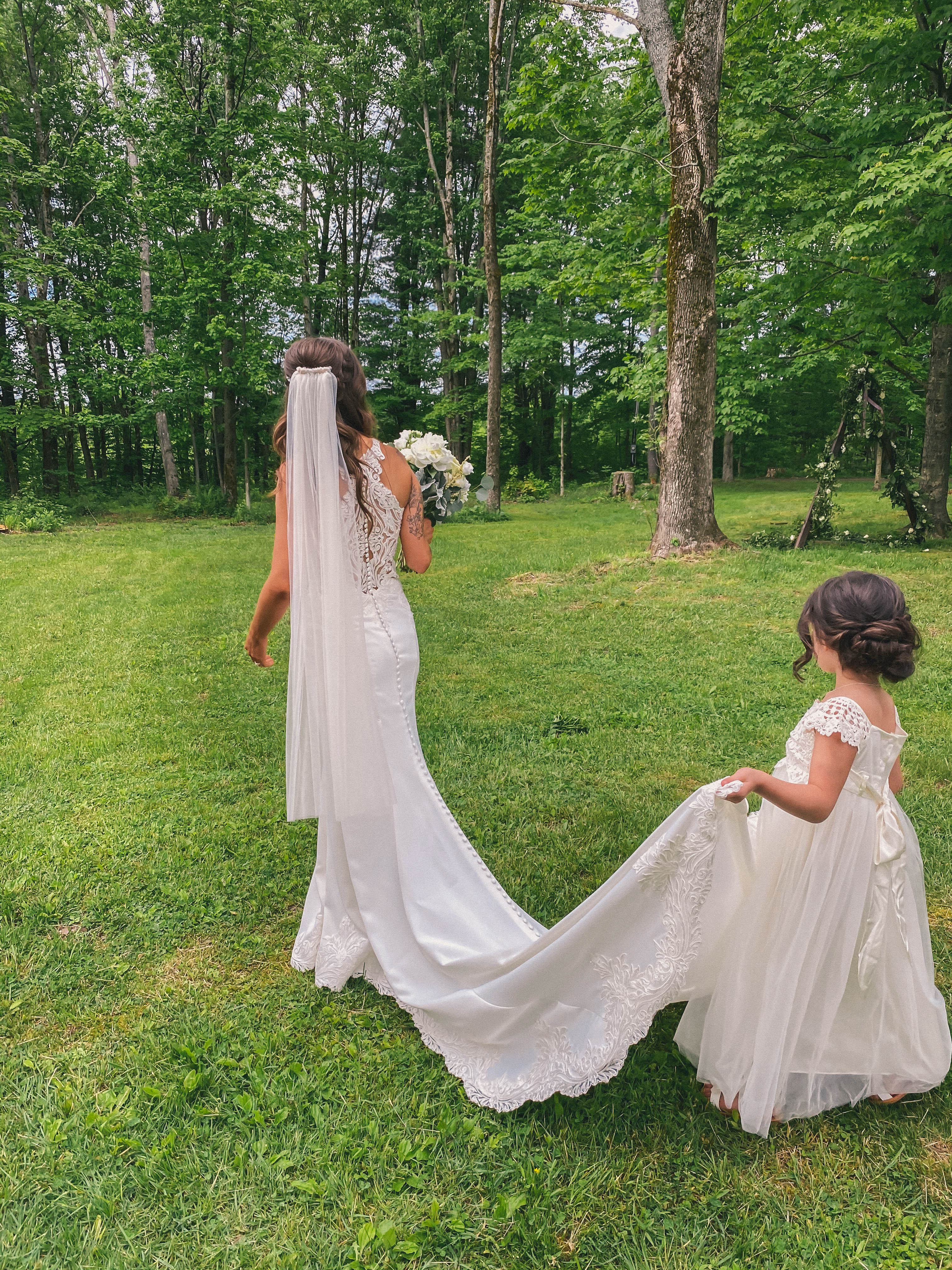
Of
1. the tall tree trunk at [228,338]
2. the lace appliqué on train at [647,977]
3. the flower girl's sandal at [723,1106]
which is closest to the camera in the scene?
the lace appliqué on train at [647,977]

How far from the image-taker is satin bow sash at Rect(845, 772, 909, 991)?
2.26m

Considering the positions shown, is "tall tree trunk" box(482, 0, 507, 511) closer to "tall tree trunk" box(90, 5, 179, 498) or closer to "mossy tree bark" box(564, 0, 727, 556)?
"mossy tree bark" box(564, 0, 727, 556)

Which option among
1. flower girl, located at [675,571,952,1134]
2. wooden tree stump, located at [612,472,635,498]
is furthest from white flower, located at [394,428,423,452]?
wooden tree stump, located at [612,472,635,498]

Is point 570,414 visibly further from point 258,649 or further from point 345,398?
point 345,398

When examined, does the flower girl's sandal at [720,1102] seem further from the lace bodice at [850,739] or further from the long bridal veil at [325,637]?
the long bridal veil at [325,637]

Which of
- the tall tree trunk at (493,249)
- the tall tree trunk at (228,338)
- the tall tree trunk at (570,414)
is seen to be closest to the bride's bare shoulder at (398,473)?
the tall tree trunk at (493,249)

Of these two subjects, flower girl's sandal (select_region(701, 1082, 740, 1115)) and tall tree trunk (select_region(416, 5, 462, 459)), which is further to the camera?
tall tree trunk (select_region(416, 5, 462, 459))

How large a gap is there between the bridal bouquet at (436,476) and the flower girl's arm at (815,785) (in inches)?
71.8

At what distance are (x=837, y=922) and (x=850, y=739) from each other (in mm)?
570

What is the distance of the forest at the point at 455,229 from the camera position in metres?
11.6

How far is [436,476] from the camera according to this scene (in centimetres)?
343

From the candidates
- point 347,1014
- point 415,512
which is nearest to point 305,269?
point 415,512

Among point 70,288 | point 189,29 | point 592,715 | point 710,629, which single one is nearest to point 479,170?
point 189,29

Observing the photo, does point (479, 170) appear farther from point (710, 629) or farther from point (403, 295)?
point (710, 629)
